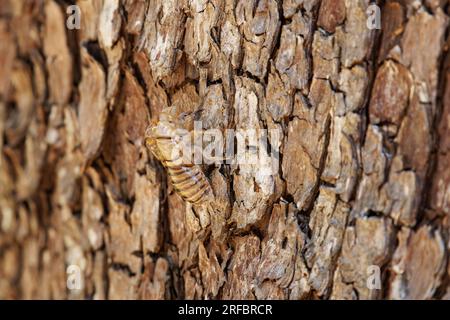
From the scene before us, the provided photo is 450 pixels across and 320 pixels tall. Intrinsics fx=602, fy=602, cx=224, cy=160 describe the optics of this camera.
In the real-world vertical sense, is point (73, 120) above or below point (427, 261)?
above
